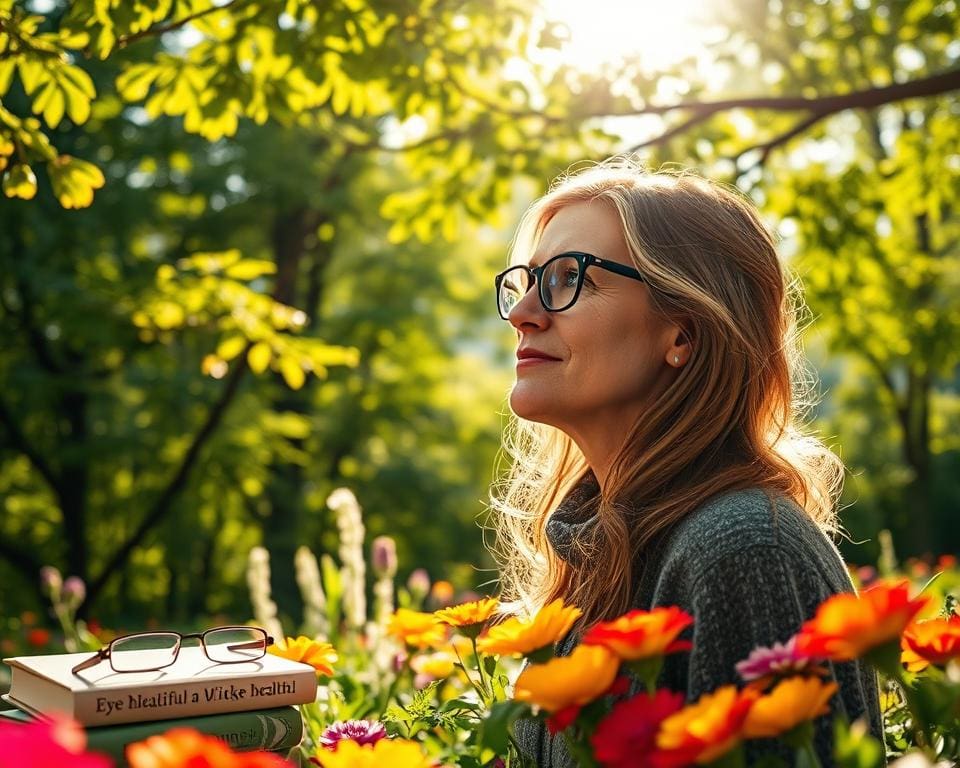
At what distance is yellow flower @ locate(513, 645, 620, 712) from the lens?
3.25 ft

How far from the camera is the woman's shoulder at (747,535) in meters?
1.40

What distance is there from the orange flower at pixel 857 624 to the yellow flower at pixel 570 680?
192 millimetres

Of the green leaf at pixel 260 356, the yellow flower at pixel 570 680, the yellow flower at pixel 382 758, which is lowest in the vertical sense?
the yellow flower at pixel 382 758

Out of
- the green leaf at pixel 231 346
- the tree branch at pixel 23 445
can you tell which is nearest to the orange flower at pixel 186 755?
the green leaf at pixel 231 346

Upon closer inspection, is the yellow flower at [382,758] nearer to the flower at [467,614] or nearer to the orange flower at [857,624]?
the orange flower at [857,624]

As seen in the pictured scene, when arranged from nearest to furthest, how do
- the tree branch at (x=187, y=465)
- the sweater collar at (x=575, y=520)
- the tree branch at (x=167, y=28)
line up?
the sweater collar at (x=575, y=520) < the tree branch at (x=167, y=28) < the tree branch at (x=187, y=465)

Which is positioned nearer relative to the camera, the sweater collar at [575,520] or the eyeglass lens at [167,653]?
the eyeglass lens at [167,653]

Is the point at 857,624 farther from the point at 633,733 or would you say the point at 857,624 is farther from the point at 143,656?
the point at 143,656

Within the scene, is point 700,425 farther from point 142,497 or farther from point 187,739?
point 142,497

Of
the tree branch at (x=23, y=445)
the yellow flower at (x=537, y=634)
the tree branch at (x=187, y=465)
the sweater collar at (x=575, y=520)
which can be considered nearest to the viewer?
the yellow flower at (x=537, y=634)

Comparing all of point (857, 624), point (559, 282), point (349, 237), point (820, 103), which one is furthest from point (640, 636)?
point (349, 237)

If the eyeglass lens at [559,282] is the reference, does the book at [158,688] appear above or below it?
below

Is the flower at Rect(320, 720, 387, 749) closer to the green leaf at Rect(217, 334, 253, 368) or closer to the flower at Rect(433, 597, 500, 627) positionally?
the flower at Rect(433, 597, 500, 627)

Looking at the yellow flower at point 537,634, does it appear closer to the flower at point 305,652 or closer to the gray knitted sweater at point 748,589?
the gray knitted sweater at point 748,589
